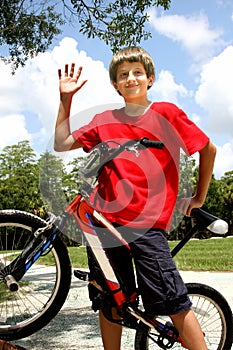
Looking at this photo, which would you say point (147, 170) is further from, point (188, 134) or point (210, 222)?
point (210, 222)

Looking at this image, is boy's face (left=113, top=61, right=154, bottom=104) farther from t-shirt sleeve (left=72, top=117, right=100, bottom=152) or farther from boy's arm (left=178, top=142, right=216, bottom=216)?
boy's arm (left=178, top=142, right=216, bottom=216)

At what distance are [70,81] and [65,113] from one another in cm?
18

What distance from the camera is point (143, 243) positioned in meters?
2.56

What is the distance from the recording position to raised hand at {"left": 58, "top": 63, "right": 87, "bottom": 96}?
2633 mm

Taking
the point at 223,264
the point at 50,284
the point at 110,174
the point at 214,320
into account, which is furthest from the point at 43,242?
the point at 223,264

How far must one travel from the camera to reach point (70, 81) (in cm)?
267

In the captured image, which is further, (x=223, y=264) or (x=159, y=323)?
(x=223, y=264)

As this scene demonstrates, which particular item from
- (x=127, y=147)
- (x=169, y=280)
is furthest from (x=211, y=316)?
(x=127, y=147)

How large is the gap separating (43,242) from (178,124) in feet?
3.15

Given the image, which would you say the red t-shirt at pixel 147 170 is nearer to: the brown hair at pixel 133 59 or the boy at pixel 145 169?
the boy at pixel 145 169

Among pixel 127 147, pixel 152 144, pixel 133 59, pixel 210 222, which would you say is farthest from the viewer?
pixel 210 222

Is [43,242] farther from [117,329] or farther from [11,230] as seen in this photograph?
[117,329]

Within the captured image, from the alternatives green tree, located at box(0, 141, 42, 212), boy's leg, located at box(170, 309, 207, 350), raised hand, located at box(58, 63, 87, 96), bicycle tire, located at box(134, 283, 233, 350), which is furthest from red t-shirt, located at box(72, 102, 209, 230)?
green tree, located at box(0, 141, 42, 212)

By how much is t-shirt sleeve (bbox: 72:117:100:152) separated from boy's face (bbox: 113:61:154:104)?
0.78 feet
